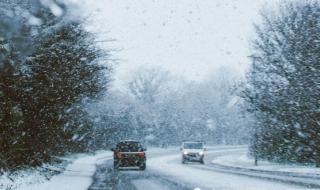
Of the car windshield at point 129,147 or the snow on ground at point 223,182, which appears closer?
the snow on ground at point 223,182

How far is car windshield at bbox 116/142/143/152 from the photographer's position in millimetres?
37344

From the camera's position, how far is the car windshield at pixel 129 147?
1470 inches

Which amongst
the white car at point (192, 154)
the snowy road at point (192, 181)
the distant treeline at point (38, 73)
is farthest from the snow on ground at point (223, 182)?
the white car at point (192, 154)

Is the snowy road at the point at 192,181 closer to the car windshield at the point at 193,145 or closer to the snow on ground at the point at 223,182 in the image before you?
the snow on ground at the point at 223,182

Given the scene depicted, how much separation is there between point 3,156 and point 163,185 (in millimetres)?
5984

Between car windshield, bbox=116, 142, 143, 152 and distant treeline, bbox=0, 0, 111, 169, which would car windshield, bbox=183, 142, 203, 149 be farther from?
distant treeline, bbox=0, 0, 111, 169

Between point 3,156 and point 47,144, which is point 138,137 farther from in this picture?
point 3,156

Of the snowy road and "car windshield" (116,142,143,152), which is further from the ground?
"car windshield" (116,142,143,152)

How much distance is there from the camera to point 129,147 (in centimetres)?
3772

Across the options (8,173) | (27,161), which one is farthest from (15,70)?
(27,161)

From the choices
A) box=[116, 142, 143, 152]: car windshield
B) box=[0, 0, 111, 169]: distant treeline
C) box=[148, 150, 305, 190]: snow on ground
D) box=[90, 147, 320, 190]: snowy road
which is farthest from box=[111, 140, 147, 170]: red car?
box=[0, 0, 111, 169]: distant treeline

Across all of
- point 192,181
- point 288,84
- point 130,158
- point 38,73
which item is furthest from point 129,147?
point 38,73

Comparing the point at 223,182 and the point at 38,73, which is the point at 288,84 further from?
the point at 38,73

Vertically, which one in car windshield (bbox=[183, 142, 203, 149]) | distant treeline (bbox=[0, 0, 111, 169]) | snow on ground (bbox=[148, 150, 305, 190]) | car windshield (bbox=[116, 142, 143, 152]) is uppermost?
distant treeline (bbox=[0, 0, 111, 169])
